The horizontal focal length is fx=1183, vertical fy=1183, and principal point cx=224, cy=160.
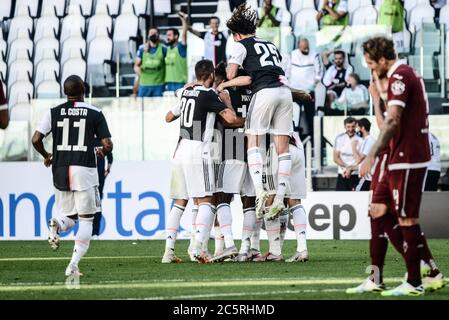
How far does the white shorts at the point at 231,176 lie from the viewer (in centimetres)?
1393

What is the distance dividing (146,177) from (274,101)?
725 cm

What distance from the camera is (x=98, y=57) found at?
24.7 meters

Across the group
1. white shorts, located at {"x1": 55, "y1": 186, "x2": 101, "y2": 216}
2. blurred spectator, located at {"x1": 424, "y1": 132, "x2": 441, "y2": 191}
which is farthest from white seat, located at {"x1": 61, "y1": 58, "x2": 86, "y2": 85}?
white shorts, located at {"x1": 55, "y1": 186, "x2": 101, "y2": 216}

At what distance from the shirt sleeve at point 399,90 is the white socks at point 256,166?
4.21 metres

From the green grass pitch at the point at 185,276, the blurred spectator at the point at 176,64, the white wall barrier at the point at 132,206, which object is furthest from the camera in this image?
the blurred spectator at the point at 176,64

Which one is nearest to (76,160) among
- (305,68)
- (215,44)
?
(305,68)

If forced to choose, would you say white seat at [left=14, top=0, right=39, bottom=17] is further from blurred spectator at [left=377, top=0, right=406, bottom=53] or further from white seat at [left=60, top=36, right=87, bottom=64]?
blurred spectator at [left=377, top=0, right=406, bottom=53]

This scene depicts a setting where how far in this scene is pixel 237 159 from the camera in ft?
46.0

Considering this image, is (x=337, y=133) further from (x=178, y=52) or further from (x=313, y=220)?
(x=178, y=52)

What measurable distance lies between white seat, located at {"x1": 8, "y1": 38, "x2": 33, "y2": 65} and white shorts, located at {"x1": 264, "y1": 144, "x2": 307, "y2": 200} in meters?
12.0

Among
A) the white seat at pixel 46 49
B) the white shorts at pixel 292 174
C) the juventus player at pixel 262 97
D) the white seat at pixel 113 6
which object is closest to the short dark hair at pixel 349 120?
the white shorts at pixel 292 174

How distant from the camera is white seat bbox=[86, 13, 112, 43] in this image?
2636 cm

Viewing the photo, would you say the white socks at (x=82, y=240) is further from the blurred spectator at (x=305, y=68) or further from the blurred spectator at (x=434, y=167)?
the blurred spectator at (x=305, y=68)

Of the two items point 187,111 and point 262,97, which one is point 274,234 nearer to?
point 262,97
